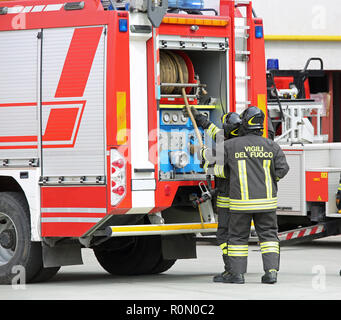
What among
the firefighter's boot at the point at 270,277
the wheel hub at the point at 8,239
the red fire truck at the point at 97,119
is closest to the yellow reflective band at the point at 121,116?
the red fire truck at the point at 97,119

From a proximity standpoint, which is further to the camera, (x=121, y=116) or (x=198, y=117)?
(x=198, y=117)

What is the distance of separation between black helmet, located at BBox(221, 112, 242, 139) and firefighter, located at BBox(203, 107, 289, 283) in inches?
6.9

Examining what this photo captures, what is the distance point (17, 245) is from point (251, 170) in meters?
2.54

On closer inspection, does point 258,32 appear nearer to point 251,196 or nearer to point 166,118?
point 166,118

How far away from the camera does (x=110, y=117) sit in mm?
10141

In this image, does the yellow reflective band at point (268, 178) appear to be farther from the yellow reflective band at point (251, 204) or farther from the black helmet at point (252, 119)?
the black helmet at point (252, 119)

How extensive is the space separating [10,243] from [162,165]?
1807 millimetres

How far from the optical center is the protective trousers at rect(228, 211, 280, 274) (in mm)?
10570

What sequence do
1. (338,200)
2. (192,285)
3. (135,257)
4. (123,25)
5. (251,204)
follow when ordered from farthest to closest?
(338,200)
(135,257)
(192,285)
(251,204)
(123,25)

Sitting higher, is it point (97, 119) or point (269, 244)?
point (97, 119)

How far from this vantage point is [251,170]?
34.7 ft

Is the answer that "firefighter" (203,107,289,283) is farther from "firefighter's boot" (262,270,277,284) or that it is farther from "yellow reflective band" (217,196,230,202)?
"yellow reflective band" (217,196,230,202)

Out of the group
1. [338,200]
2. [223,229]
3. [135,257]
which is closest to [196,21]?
[223,229]
